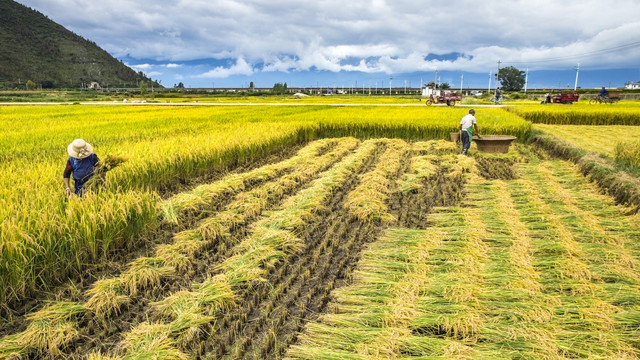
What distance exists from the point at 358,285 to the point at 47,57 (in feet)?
377

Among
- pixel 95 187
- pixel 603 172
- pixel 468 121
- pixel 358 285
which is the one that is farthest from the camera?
pixel 468 121

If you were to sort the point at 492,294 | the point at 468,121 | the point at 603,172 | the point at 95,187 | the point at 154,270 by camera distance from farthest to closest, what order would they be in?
1. the point at 468,121
2. the point at 603,172
3. the point at 95,187
4. the point at 154,270
5. the point at 492,294

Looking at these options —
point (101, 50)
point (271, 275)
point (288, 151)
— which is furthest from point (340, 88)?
point (271, 275)

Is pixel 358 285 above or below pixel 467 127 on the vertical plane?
below

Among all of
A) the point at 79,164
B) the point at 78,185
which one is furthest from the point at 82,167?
the point at 78,185

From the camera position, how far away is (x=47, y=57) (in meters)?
90.6

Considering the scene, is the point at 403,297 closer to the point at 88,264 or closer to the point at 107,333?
the point at 107,333

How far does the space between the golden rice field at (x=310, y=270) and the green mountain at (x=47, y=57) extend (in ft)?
289

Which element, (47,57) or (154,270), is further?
(47,57)

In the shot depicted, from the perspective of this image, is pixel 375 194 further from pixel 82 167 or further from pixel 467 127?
Answer: pixel 467 127

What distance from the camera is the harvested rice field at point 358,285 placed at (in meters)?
2.61

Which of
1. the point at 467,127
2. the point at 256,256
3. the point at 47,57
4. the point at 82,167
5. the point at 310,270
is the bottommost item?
the point at 310,270

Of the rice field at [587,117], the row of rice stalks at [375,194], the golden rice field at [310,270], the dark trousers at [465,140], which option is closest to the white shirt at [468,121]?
the dark trousers at [465,140]

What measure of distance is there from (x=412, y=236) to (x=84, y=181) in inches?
171
